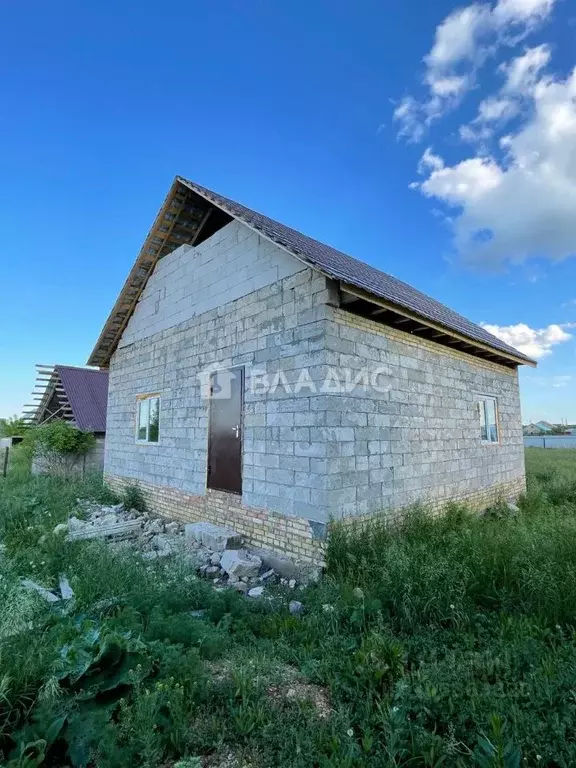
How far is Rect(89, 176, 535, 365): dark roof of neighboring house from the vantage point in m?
6.29

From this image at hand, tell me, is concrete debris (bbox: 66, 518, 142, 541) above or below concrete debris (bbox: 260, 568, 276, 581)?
above

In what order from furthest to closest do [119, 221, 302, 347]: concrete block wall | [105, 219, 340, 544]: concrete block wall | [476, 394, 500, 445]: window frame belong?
[476, 394, 500, 445]: window frame, [119, 221, 302, 347]: concrete block wall, [105, 219, 340, 544]: concrete block wall

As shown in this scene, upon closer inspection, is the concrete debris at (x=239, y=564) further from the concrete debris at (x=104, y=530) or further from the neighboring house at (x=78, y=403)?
the neighboring house at (x=78, y=403)

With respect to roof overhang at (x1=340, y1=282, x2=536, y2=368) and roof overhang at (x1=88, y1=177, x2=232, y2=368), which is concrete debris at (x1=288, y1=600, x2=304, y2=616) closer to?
roof overhang at (x1=340, y1=282, x2=536, y2=368)

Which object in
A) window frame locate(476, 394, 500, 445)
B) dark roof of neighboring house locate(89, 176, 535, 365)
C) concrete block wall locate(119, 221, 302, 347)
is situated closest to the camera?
dark roof of neighboring house locate(89, 176, 535, 365)

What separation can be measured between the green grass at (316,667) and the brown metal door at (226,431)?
7.26 ft

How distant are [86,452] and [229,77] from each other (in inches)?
519

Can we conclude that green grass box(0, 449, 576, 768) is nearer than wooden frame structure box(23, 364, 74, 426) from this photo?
Yes

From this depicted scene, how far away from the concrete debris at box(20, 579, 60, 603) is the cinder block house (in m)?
2.87

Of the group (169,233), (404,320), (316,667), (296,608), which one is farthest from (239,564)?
(169,233)

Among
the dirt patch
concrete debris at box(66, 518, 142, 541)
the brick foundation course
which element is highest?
the brick foundation course

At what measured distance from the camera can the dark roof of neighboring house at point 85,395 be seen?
15.9m

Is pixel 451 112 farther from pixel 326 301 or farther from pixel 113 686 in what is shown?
pixel 113 686

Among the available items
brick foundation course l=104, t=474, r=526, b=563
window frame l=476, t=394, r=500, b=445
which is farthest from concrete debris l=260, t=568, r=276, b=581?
window frame l=476, t=394, r=500, b=445
